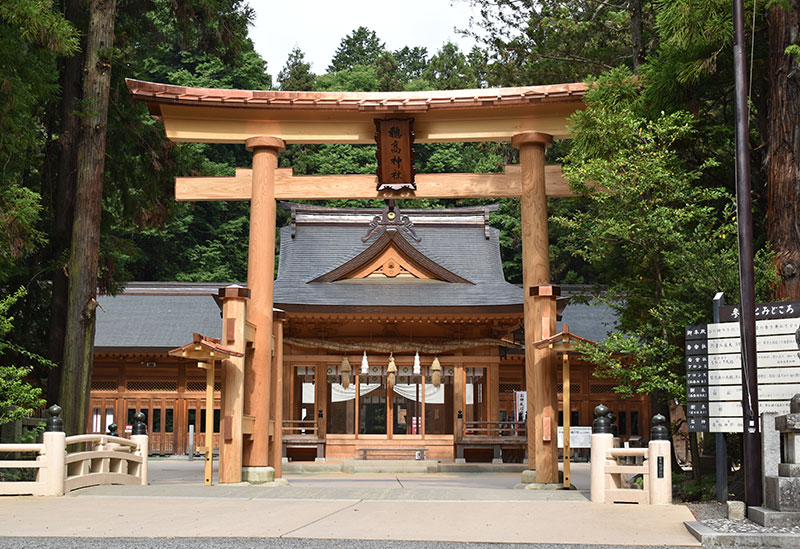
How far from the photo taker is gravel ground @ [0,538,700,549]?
630 centimetres

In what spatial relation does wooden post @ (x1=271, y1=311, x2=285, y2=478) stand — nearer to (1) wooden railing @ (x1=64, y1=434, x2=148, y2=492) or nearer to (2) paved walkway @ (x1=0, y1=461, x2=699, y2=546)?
(1) wooden railing @ (x1=64, y1=434, x2=148, y2=492)

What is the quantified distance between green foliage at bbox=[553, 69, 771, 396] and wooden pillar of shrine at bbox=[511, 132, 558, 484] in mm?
758

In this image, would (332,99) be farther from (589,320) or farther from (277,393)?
(589,320)

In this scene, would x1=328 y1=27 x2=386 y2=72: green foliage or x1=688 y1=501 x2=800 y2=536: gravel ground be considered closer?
x1=688 y1=501 x2=800 y2=536: gravel ground

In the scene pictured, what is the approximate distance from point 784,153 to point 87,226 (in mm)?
9288

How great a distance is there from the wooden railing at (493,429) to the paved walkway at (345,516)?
30.9ft

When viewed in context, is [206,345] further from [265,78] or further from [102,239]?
[265,78]

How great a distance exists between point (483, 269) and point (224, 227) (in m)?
15.7

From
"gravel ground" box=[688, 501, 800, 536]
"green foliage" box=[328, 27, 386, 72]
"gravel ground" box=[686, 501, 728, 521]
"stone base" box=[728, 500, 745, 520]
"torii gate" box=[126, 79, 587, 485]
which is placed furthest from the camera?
"green foliage" box=[328, 27, 386, 72]

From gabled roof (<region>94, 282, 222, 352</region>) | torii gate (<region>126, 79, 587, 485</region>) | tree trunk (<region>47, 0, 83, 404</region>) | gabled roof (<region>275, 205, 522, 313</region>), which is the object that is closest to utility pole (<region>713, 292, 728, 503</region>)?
torii gate (<region>126, 79, 587, 485</region>)

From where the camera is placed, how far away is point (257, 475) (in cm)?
1222

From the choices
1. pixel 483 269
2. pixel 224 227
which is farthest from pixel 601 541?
pixel 224 227

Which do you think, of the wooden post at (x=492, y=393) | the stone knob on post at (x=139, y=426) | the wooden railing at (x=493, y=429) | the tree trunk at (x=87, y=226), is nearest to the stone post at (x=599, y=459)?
the stone knob on post at (x=139, y=426)

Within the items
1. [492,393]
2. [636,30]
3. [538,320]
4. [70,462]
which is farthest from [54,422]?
[492,393]
